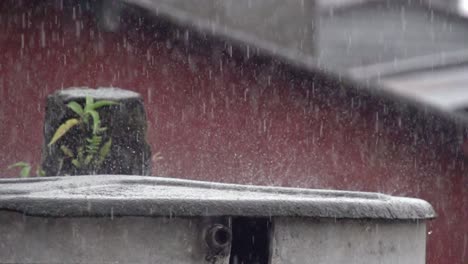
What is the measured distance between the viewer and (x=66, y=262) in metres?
3.21

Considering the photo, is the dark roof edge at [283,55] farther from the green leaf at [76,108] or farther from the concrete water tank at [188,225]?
the concrete water tank at [188,225]

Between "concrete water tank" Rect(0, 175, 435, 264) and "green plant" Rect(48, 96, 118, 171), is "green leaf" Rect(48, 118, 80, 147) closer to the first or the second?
"green plant" Rect(48, 96, 118, 171)

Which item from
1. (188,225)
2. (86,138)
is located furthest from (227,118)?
(188,225)

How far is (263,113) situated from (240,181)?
0.52 meters

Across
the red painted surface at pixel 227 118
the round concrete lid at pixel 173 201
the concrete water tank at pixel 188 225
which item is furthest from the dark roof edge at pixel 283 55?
the concrete water tank at pixel 188 225

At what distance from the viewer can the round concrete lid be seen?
3.17 m

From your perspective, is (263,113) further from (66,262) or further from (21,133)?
(66,262)

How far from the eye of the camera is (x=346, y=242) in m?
3.64

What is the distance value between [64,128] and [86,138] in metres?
0.11

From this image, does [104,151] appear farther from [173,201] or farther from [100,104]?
[173,201]

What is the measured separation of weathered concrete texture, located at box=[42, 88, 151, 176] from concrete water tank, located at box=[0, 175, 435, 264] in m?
0.71

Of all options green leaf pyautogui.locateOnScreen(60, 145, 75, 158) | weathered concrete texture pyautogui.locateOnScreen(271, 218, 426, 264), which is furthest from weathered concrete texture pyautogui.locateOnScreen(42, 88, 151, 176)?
weathered concrete texture pyautogui.locateOnScreen(271, 218, 426, 264)

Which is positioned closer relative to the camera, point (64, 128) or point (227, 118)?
point (64, 128)

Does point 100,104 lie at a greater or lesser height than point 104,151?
greater
